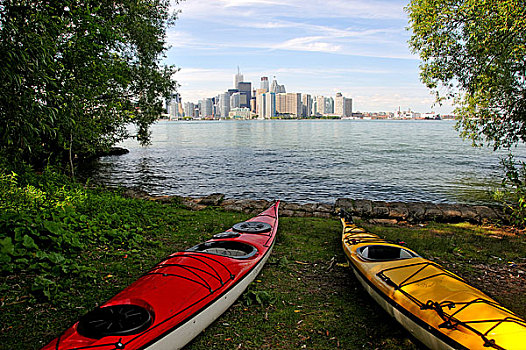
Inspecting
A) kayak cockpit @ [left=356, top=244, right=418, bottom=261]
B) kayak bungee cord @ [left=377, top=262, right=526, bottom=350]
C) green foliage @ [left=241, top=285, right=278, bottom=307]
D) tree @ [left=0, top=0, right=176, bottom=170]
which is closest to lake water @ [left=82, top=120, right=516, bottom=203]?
tree @ [left=0, top=0, right=176, bottom=170]

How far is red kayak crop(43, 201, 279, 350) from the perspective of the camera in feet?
9.84

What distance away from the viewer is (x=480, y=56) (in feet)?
31.4

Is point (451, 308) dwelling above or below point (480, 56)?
below

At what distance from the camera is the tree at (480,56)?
8.57 metres

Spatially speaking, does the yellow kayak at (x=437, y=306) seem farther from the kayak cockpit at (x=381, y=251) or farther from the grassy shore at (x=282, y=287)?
the grassy shore at (x=282, y=287)

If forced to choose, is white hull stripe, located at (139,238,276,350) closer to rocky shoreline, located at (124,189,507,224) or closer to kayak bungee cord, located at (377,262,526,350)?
kayak bungee cord, located at (377,262,526,350)

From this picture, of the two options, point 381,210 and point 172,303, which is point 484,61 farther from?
point 172,303

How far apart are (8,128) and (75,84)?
4351 millimetres

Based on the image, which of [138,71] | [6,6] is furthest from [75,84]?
[138,71]

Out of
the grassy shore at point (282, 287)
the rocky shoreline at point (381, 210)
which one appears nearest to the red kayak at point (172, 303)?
the grassy shore at point (282, 287)

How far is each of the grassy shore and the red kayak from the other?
323 mm

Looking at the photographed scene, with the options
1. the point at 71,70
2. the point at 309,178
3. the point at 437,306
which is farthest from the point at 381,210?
the point at 71,70

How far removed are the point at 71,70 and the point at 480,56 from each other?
11294 millimetres

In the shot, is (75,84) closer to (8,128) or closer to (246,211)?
(8,128)
